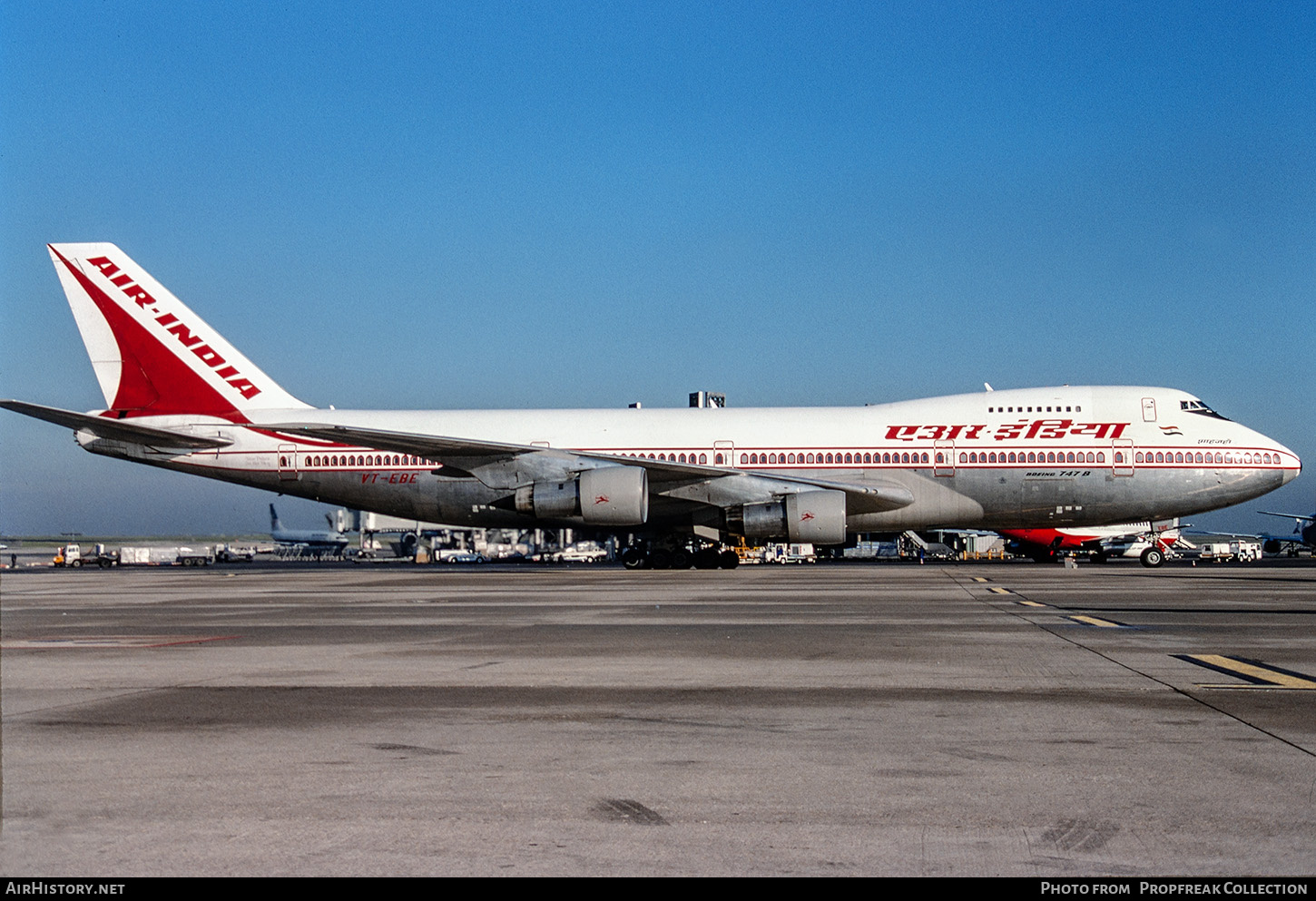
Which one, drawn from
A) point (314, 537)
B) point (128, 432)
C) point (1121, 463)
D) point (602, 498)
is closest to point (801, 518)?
point (602, 498)

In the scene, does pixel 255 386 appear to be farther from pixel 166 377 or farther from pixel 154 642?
pixel 154 642

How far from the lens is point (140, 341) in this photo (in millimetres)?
32125

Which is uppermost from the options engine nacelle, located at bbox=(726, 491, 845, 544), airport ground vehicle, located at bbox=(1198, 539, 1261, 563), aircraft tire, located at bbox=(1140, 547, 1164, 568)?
engine nacelle, located at bbox=(726, 491, 845, 544)

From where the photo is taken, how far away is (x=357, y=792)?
5117 millimetres

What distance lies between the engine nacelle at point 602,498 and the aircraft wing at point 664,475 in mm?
647

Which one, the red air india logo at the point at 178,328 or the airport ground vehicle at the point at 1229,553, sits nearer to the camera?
the red air india logo at the point at 178,328

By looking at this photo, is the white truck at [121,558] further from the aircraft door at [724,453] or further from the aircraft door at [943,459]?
the aircraft door at [943,459]

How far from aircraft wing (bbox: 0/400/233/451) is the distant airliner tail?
37.6 inches

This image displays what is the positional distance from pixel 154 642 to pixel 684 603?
8153 millimetres

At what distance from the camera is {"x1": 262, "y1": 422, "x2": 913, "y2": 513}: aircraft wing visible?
29.2 metres

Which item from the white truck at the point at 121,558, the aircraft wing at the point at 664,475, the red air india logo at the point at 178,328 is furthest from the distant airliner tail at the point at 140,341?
the white truck at the point at 121,558

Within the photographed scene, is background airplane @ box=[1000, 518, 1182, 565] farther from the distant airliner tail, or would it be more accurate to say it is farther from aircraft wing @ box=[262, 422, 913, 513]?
the distant airliner tail

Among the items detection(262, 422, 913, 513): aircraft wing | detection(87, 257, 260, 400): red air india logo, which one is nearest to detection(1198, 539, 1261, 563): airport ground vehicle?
detection(262, 422, 913, 513): aircraft wing

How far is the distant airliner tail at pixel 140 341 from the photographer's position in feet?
105
